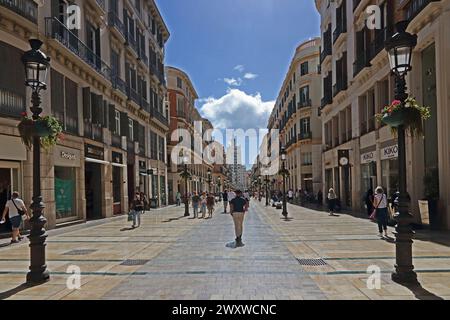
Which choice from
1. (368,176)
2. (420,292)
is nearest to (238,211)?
(420,292)

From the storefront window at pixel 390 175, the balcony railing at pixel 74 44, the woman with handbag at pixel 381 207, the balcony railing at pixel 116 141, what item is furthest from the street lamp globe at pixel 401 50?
the balcony railing at pixel 116 141

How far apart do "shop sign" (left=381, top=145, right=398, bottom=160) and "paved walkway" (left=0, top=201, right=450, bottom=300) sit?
20.4 feet

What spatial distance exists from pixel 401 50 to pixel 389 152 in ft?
44.6

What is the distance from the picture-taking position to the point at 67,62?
1894 cm

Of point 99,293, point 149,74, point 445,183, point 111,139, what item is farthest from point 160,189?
point 99,293

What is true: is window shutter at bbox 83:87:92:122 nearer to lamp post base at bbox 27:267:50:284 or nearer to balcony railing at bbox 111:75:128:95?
balcony railing at bbox 111:75:128:95

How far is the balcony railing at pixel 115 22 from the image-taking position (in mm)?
25406

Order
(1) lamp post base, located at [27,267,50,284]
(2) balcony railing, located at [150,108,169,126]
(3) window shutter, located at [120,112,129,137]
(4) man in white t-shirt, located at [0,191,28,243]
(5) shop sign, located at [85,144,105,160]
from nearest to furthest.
→ (1) lamp post base, located at [27,267,50,284] < (4) man in white t-shirt, located at [0,191,28,243] < (5) shop sign, located at [85,144,105,160] < (3) window shutter, located at [120,112,129,137] < (2) balcony railing, located at [150,108,169,126]

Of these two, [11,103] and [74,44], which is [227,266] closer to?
[11,103]

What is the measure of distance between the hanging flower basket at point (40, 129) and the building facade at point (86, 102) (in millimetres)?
6017

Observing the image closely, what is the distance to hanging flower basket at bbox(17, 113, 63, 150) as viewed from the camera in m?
8.02

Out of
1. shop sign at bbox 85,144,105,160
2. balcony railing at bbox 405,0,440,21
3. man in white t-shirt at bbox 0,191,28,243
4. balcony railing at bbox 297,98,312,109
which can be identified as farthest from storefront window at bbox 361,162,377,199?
balcony railing at bbox 297,98,312,109

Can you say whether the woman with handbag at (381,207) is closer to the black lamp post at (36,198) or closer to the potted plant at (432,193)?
the potted plant at (432,193)
